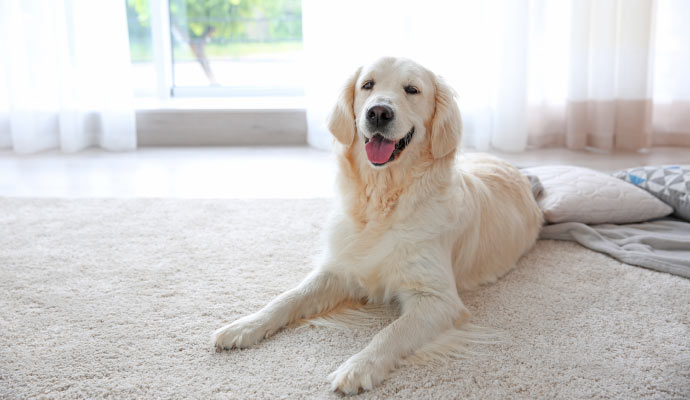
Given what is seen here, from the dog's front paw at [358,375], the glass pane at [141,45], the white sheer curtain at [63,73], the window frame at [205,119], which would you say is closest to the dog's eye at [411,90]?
the dog's front paw at [358,375]

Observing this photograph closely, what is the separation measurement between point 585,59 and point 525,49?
451 millimetres

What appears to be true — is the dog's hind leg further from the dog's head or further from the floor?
the floor

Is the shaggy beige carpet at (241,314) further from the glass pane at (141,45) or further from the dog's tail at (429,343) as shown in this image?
the glass pane at (141,45)

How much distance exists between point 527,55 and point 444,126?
2.46m

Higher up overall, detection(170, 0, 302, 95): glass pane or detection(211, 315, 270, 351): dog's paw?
detection(170, 0, 302, 95): glass pane

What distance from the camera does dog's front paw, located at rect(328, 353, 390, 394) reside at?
1463 mm

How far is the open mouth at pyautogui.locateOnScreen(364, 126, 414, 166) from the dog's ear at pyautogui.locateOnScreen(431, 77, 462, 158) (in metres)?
0.11

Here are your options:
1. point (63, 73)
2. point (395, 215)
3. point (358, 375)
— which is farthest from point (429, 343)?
point (63, 73)

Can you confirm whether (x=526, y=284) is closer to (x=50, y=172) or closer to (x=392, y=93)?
(x=392, y=93)

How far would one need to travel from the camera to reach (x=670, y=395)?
1.46 m

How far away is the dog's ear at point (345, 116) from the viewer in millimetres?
1928

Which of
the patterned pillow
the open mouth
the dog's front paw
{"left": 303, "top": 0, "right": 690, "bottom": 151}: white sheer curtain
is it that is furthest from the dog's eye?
{"left": 303, "top": 0, "right": 690, "bottom": 151}: white sheer curtain

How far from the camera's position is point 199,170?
3.76 meters

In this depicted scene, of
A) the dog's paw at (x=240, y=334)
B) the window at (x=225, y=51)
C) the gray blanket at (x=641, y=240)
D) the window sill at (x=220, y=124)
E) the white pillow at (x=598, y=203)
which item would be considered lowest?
the dog's paw at (x=240, y=334)
